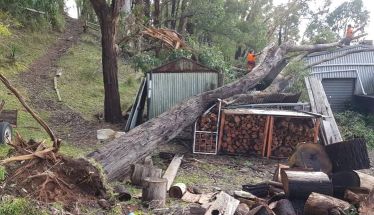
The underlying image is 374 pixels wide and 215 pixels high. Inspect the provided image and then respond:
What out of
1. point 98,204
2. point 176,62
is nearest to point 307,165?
point 98,204

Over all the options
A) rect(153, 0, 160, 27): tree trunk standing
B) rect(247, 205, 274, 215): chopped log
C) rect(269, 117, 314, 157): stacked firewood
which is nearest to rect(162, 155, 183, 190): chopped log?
rect(247, 205, 274, 215): chopped log

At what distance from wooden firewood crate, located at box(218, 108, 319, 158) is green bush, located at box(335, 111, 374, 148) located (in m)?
5.15

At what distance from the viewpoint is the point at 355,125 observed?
1645 cm

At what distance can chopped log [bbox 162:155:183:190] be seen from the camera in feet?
24.8

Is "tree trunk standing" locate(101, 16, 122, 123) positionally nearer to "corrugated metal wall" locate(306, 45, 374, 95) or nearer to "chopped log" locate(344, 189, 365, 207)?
"chopped log" locate(344, 189, 365, 207)

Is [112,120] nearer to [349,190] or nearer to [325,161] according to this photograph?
[325,161]

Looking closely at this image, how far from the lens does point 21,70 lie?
15555 millimetres

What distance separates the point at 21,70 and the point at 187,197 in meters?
11.7

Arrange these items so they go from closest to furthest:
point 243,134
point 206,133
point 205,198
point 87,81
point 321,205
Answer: point 321,205 → point 205,198 → point 206,133 → point 243,134 → point 87,81

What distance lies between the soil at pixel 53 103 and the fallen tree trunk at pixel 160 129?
2.06 metres

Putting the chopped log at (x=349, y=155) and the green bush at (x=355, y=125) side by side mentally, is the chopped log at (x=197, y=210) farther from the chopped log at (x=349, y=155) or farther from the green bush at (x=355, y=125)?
the green bush at (x=355, y=125)

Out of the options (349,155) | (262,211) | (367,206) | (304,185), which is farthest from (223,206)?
(349,155)

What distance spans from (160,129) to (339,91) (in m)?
13.6

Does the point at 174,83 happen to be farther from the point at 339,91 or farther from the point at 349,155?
the point at 339,91
